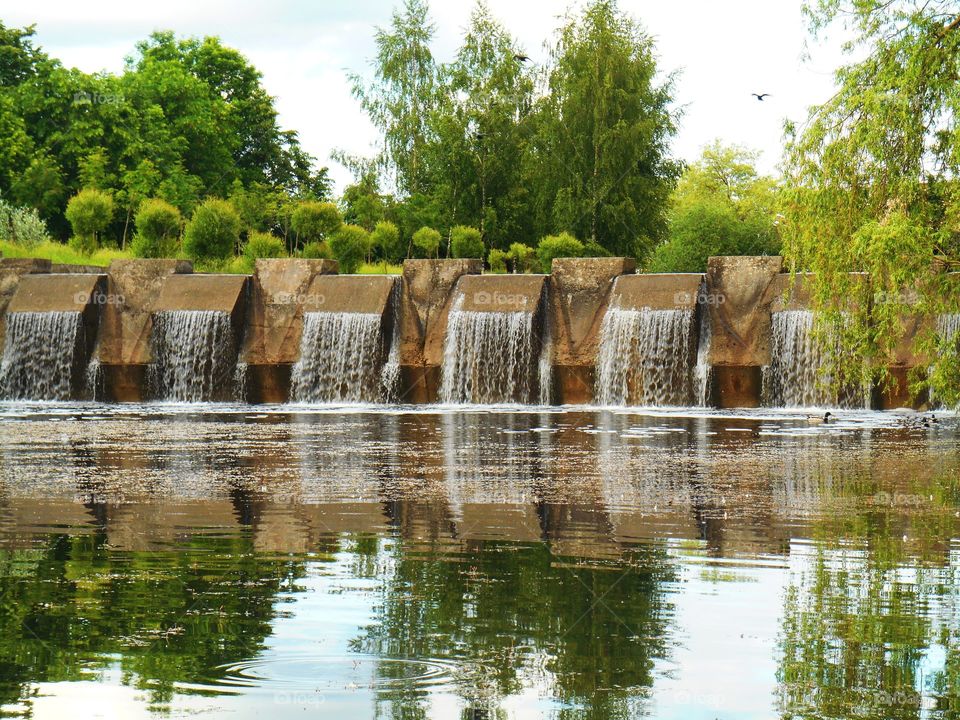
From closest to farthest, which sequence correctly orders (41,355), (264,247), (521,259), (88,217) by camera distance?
(41,355) → (264,247) → (88,217) → (521,259)

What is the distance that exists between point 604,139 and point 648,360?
2532cm

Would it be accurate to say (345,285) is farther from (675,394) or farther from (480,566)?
(480,566)

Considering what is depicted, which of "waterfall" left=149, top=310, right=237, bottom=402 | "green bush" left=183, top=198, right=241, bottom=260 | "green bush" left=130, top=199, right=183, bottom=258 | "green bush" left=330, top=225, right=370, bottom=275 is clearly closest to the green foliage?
"green bush" left=130, top=199, right=183, bottom=258

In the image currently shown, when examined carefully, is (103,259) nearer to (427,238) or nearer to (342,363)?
(427,238)

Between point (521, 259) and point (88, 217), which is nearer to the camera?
point (88, 217)

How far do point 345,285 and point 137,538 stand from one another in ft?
74.4

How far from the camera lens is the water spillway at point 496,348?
30750 millimetres

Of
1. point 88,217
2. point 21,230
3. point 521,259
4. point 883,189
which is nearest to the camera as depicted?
point 883,189

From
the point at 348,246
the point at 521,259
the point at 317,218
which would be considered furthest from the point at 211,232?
the point at 521,259

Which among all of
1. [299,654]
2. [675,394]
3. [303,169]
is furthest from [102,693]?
[303,169]

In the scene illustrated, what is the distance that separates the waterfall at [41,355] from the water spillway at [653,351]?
11.5 m

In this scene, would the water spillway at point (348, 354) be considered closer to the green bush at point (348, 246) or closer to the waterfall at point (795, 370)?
the green bush at point (348, 246)

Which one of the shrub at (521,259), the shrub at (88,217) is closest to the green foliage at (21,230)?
the shrub at (88,217)

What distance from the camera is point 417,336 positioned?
31.9m
